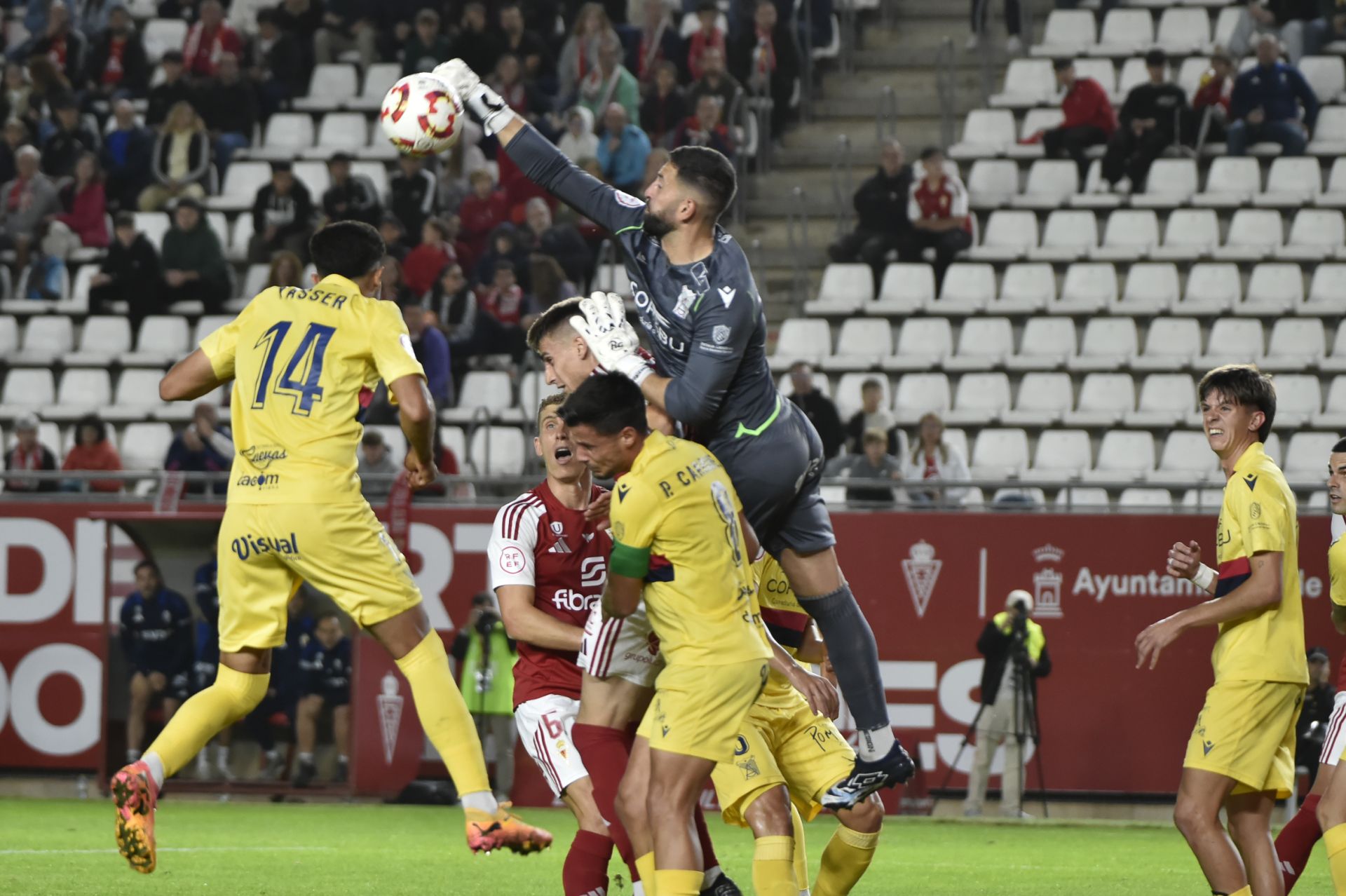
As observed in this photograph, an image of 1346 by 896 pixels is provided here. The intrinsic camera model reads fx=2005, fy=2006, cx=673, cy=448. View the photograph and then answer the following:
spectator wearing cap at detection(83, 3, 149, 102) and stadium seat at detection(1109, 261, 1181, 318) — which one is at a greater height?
spectator wearing cap at detection(83, 3, 149, 102)

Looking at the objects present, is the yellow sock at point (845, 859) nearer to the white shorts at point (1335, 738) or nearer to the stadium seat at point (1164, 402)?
the white shorts at point (1335, 738)

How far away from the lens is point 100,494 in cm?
1747

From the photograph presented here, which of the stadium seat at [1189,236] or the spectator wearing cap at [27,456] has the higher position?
the stadium seat at [1189,236]

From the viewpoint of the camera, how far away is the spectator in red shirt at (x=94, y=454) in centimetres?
1798

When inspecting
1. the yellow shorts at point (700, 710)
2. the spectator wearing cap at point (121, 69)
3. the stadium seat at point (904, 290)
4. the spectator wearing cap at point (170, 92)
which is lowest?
the yellow shorts at point (700, 710)

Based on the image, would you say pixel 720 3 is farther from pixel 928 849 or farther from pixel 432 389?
pixel 928 849

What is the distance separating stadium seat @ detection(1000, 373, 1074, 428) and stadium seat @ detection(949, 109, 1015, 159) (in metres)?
2.84

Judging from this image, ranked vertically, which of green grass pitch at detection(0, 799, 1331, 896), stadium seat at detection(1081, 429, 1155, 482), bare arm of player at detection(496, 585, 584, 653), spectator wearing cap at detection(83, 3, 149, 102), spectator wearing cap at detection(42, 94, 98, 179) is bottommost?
green grass pitch at detection(0, 799, 1331, 896)

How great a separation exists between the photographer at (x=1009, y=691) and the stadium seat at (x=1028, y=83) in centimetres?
632

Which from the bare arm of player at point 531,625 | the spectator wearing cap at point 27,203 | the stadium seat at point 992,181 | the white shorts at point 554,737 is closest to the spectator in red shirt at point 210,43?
the spectator wearing cap at point 27,203

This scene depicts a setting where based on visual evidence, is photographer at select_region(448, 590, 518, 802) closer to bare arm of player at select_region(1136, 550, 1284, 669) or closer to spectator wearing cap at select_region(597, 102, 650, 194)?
spectator wearing cap at select_region(597, 102, 650, 194)

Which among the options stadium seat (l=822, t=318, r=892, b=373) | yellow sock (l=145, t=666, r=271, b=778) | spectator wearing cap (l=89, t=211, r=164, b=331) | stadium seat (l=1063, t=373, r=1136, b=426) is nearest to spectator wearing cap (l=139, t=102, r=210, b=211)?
spectator wearing cap (l=89, t=211, r=164, b=331)

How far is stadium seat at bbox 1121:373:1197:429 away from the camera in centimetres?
1753

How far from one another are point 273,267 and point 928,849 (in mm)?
8052
